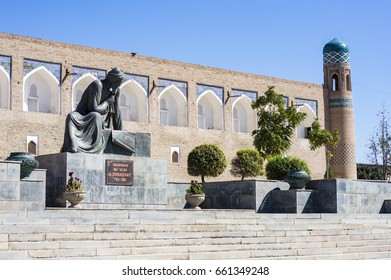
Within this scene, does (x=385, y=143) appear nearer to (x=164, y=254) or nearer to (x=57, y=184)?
(x=57, y=184)

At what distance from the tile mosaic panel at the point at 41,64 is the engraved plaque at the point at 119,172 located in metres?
10.8

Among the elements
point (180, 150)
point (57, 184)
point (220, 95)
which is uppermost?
point (220, 95)

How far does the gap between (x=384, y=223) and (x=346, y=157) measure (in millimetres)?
18501

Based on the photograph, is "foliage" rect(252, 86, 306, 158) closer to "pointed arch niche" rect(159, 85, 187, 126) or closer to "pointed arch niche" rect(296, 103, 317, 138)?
"pointed arch niche" rect(159, 85, 187, 126)

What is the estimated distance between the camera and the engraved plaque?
12773 millimetres

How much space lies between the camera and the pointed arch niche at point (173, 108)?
26.8m

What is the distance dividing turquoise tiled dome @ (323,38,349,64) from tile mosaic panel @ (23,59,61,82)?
14.1 meters

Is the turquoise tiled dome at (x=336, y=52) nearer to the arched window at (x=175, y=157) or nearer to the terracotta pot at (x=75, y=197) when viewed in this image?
the arched window at (x=175, y=157)

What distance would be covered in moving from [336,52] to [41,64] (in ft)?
48.9

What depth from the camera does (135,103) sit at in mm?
25875

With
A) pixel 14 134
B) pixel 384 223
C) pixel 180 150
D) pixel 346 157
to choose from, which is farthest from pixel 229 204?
pixel 346 157

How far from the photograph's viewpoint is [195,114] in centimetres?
2734

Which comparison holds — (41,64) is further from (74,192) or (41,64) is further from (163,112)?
(74,192)

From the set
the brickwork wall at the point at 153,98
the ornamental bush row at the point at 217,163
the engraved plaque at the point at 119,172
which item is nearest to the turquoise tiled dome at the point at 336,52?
the brickwork wall at the point at 153,98
